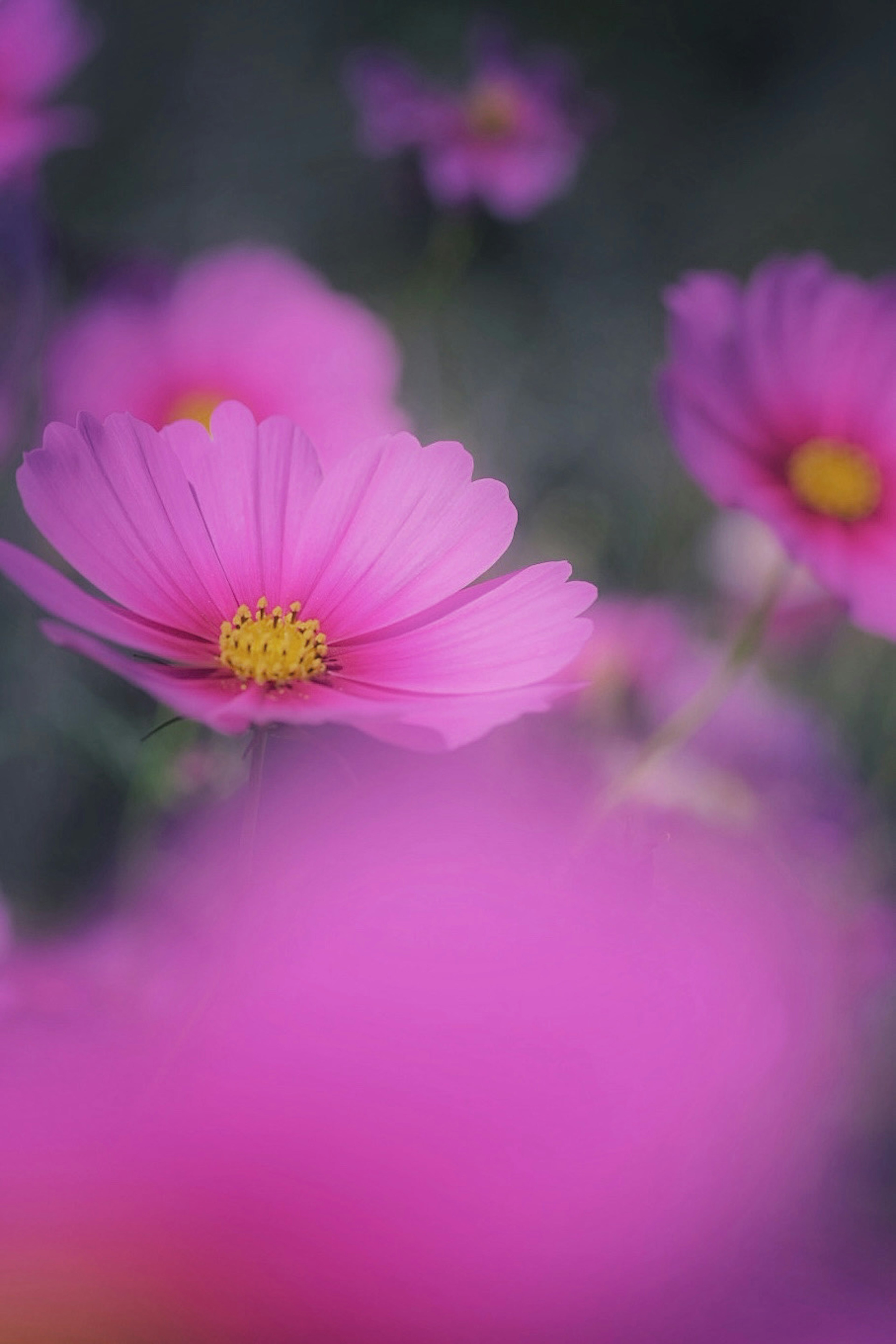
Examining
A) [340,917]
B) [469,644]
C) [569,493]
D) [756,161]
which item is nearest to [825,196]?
[756,161]

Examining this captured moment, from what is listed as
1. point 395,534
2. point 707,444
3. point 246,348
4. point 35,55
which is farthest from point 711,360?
point 35,55

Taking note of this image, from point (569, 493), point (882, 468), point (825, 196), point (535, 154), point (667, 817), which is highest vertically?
point (825, 196)

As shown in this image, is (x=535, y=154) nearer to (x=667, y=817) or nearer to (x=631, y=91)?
(x=667, y=817)

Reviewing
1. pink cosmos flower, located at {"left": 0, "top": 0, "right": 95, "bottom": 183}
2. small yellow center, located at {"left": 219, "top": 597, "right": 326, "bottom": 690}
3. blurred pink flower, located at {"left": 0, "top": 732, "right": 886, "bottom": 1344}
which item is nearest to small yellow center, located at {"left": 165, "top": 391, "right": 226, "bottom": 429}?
pink cosmos flower, located at {"left": 0, "top": 0, "right": 95, "bottom": 183}

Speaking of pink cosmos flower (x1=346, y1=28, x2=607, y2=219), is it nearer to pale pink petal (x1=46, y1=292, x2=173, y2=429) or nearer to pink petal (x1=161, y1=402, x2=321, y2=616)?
pale pink petal (x1=46, y1=292, x2=173, y2=429)

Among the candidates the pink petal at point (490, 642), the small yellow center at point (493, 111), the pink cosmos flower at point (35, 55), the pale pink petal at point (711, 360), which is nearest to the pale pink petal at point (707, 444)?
the pale pink petal at point (711, 360)

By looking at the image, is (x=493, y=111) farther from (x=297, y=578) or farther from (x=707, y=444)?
(x=297, y=578)

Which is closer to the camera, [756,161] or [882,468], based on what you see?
[882,468]
